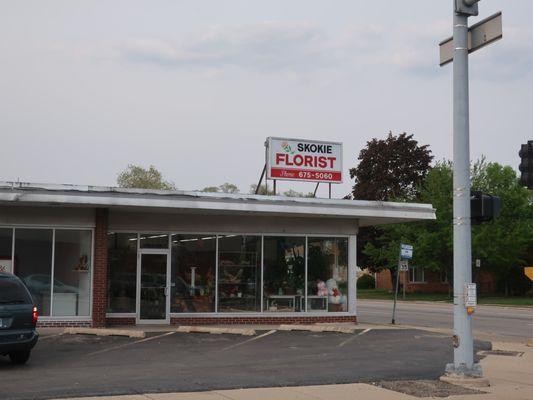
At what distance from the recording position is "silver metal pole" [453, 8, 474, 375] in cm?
1160

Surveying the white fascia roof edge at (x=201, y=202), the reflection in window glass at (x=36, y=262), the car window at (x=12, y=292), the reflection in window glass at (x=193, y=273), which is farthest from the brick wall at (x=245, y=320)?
the car window at (x=12, y=292)

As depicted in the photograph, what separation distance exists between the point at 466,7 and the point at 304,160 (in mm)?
13180

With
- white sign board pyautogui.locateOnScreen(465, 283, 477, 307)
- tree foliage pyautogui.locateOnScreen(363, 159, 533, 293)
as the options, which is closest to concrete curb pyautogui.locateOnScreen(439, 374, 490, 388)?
white sign board pyautogui.locateOnScreen(465, 283, 477, 307)

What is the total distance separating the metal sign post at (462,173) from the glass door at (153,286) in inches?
464

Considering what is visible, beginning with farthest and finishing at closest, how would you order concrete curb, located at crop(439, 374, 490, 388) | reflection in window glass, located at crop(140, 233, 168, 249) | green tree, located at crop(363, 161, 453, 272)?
green tree, located at crop(363, 161, 453, 272)
reflection in window glass, located at crop(140, 233, 168, 249)
concrete curb, located at crop(439, 374, 490, 388)

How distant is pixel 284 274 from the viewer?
2334 centimetres

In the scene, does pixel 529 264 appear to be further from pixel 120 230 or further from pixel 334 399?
pixel 334 399

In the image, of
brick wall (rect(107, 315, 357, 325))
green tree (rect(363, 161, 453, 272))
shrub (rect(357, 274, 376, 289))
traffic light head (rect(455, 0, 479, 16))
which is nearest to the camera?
traffic light head (rect(455, 0, 479, 16))

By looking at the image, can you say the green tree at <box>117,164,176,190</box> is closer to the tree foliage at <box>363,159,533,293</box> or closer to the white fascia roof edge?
the tree foliage at <box>363,159,533,293</box>

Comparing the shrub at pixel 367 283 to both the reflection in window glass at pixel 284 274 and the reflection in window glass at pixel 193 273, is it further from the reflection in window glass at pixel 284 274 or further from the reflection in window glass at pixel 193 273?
the reflection in window glass at pixel 193 273

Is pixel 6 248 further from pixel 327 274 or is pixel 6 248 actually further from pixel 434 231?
pixel 434 231

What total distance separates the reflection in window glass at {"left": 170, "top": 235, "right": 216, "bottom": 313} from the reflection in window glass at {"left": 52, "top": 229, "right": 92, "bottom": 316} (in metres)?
2.68

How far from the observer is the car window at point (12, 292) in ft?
42.0

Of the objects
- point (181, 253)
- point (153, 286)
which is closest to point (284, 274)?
point (181, 253)
